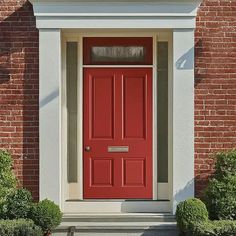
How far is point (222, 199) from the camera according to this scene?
8.68m

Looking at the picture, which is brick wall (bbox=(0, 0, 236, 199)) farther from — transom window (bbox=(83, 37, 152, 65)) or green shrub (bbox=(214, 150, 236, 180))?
transom window (bbox=(83, 37, 152, 65))

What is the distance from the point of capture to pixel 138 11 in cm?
923

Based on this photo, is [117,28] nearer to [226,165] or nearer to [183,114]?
[183,114]

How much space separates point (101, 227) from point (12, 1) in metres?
3.70

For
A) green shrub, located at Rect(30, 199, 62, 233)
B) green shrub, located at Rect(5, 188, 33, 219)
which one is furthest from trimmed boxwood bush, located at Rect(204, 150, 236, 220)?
green shrub, located at Rect(5, 188, 33, 219)

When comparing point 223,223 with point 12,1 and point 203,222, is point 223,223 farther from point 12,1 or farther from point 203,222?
point 12,1

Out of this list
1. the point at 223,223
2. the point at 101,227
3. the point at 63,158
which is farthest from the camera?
the point at 63,158

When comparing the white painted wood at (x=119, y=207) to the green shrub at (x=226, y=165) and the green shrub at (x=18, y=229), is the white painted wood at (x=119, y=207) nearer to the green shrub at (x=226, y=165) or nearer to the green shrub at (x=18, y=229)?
the green shrub at (x=226, y=165)

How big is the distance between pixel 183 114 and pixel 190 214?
5.30ft

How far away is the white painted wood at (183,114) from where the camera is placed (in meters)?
9.25

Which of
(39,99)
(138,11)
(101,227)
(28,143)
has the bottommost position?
(101,227)

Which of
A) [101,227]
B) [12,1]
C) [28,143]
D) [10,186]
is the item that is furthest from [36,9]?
[101,227]

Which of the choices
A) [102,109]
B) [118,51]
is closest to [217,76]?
[118,51]

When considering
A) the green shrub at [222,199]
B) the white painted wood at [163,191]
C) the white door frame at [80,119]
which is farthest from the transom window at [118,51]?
the green shrub at [222,199]
